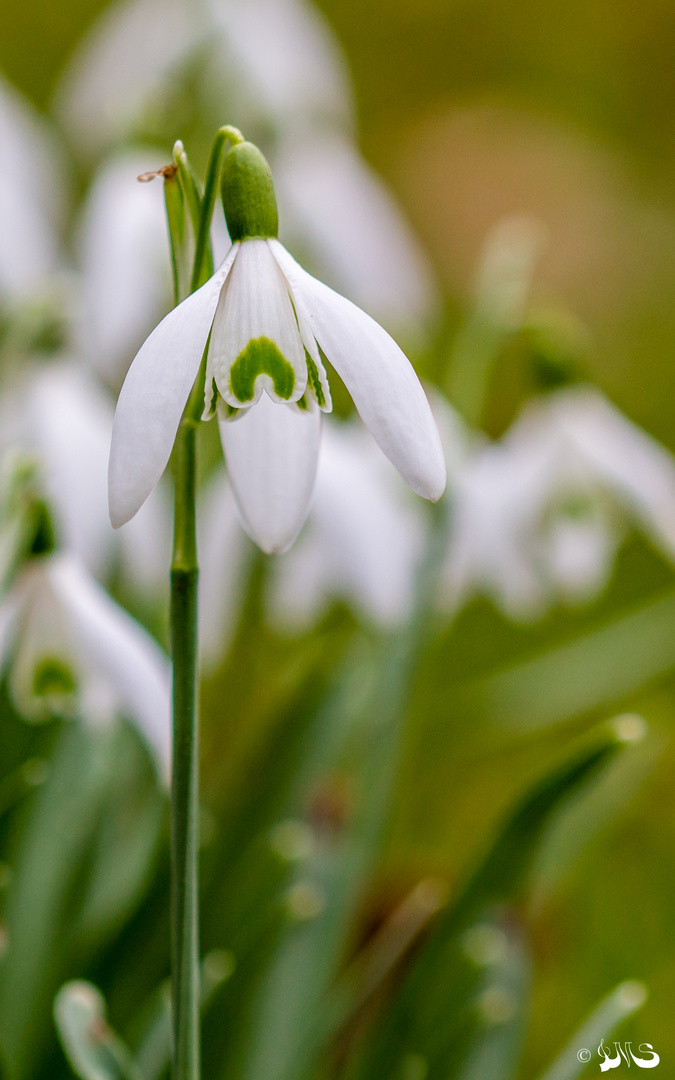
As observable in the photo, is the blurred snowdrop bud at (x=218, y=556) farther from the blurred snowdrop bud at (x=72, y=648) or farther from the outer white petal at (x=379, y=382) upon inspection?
the outer white petal at (x=379, y=382)

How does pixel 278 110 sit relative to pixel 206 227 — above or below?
above

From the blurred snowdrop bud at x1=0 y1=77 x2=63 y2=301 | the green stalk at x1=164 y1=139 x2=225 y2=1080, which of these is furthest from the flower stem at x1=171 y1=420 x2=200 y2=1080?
the blurred snowdrop bud at x1=0 y1=77 x2=63 y2=301

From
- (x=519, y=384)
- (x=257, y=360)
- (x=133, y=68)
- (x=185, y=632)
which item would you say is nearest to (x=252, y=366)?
(x=257, y=360)

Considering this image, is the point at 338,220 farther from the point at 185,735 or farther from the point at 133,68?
the point at 185,735

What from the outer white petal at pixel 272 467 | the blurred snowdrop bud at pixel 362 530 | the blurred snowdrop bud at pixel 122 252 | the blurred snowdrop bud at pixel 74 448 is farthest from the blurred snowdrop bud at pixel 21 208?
the outer white petal at pixel 272 467

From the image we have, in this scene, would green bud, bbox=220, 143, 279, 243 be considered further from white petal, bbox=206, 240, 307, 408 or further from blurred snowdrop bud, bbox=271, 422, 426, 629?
blurred snowdrop bud, bbox=271, 422, 426, 629

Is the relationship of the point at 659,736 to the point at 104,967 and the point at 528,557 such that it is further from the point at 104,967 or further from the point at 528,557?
the point at 104,967
